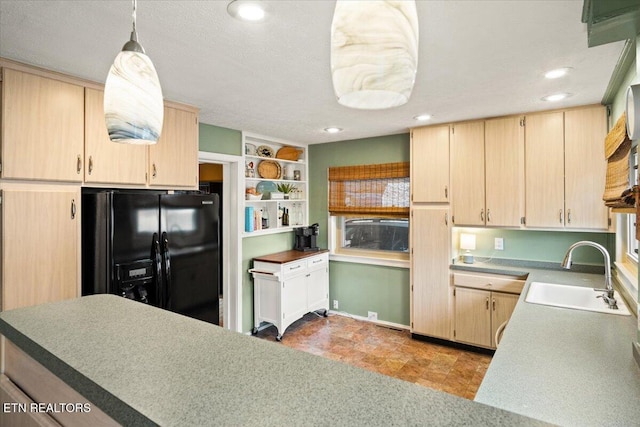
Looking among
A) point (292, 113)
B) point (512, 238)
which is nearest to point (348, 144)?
point (292, 113)

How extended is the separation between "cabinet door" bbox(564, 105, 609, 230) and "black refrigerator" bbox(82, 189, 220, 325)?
3087 mm

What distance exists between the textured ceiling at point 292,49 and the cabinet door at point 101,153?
0.18 meters

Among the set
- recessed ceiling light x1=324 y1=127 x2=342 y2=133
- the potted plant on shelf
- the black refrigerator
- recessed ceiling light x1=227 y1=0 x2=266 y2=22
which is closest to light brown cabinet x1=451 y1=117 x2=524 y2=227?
recessed ceiling light x1=324 y1=127 x2=342 y2=133

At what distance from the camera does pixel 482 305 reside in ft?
11.2

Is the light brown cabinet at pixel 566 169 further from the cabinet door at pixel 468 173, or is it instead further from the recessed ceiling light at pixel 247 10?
the recessed ceiling light at pixel 247 10

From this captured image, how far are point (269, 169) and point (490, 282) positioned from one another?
9.12 feet

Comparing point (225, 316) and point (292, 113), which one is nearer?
point (292, 113)

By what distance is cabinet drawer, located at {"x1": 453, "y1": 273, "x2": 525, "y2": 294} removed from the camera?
10.6ft

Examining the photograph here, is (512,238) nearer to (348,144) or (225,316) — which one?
(348,144)

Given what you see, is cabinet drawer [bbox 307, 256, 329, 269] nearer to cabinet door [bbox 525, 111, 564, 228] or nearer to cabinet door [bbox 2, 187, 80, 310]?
cabinet door [bbox 525, 111, 564, 228]

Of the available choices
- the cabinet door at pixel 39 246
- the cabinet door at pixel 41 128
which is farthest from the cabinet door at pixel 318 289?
the cabinet door at pixel 41 128

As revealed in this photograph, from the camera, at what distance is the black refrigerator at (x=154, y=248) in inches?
87.7

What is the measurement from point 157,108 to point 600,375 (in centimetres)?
183

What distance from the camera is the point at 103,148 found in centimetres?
234
